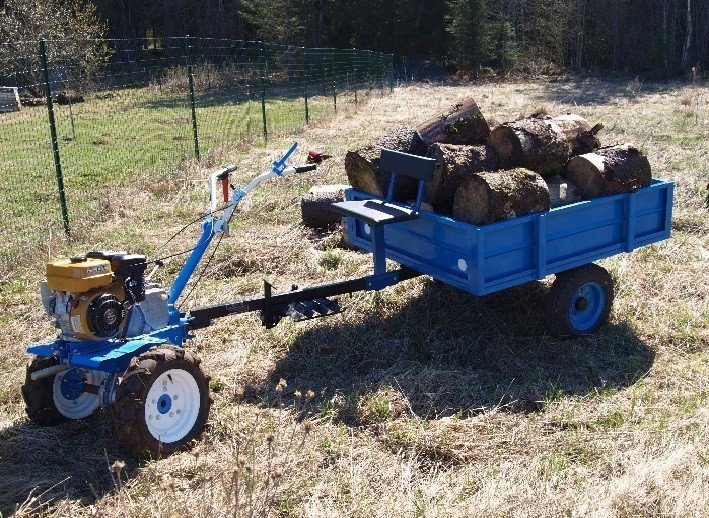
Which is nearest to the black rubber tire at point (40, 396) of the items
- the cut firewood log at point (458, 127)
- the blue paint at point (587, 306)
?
the cut firewood log at point (458, 127)

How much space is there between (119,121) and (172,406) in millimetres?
13352

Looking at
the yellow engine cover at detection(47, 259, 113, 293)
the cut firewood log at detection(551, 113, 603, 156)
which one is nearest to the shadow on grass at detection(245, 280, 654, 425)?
the cut firewood log at detection(551, 113, 603, 156)

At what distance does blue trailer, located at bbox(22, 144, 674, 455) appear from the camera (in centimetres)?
456

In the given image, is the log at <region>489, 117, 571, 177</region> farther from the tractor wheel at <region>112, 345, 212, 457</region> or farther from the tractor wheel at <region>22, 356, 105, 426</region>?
the tractor wheel at <region>22, 356, 105, 426</region>

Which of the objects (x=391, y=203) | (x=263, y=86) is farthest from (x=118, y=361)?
(x=263, y=86)

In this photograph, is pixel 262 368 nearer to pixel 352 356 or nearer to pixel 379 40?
pixel 352 356

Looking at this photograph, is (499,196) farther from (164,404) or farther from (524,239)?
(164,404)

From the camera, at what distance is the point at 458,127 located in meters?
6.46

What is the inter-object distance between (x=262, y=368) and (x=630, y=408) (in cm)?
240

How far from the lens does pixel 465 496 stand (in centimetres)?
411

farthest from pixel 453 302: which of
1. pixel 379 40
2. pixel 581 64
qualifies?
pixel 379 40

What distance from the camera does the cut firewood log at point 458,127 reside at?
6457 mm

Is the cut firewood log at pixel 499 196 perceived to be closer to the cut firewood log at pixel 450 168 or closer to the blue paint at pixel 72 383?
the cut firewood log at pixel 450 168

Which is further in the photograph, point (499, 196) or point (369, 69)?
point (369, 69)
